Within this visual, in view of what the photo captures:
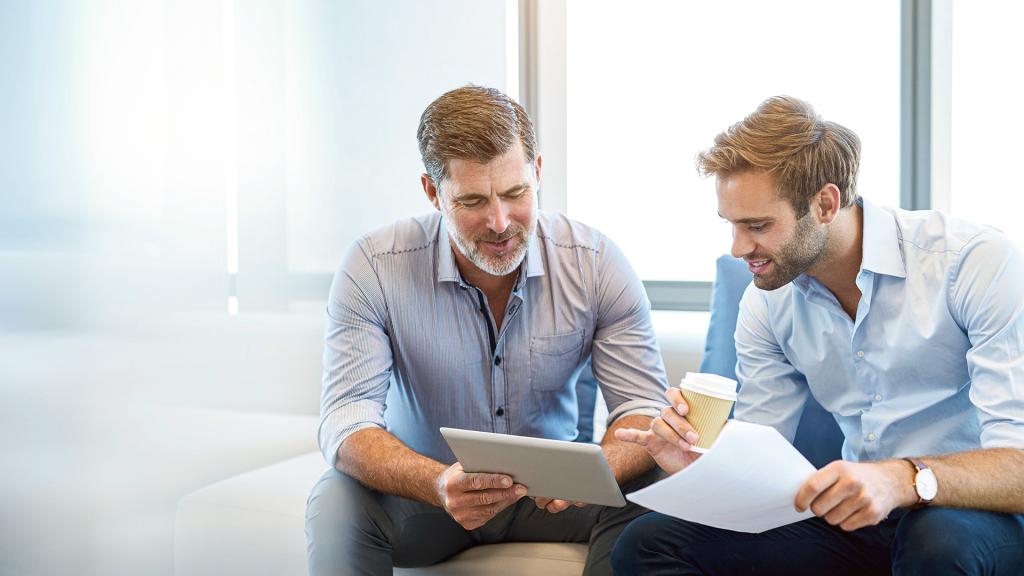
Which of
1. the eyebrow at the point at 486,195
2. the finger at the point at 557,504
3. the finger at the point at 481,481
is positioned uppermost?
the eyebrow at the point at 486,195

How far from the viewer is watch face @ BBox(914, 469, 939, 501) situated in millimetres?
1287

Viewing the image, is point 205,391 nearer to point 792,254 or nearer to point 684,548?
point 684,548

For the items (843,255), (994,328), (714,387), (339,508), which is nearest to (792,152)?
(843,255)

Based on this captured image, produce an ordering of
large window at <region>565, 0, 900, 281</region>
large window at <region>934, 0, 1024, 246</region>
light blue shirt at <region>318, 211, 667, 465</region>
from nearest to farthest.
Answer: light blue shirt at <region>318, 211, 667, 465</region> < large window at <region>934, 0, 1024, 246</region> < large window at <region>565, 0, 900, 281</region>

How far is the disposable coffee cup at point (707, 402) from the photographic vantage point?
1.24 meters

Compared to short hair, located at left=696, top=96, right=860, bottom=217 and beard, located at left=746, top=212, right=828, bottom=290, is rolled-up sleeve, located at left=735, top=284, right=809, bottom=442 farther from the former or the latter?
short hair, located at left=696, top=96, right=860, bottom=217

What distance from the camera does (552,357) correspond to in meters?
1.83

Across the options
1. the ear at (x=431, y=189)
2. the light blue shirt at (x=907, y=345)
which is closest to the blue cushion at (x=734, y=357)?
the light blue shirt at (x=907, y=345)

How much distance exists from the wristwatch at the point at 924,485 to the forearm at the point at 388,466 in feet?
2.46

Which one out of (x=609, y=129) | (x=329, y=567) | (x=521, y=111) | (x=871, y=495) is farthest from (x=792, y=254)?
(x=609, y=129)

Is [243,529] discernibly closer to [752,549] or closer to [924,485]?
[752,549]

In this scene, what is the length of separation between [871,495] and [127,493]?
1.44m

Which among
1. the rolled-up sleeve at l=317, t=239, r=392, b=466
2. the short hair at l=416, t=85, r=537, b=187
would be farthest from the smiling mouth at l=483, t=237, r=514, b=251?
the rolled-up sleeve at l=317, t=239, r=392, b=466

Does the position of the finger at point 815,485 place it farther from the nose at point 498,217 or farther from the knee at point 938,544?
the nose at point 498,217
